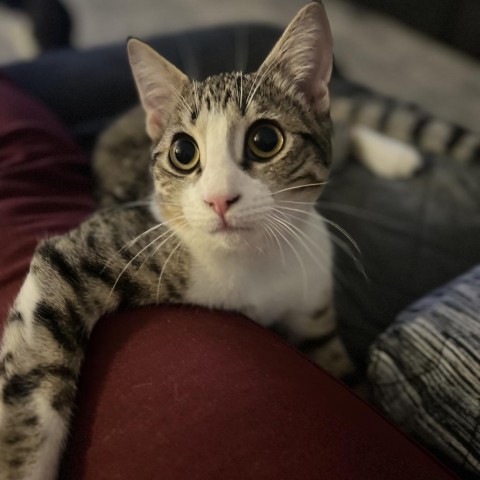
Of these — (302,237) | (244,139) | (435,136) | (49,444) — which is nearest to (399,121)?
(435,136)

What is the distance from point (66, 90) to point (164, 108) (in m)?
0.67

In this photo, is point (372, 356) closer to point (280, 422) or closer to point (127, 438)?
point (280, 422)

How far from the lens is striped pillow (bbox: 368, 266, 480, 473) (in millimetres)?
753

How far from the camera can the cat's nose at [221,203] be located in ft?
2.42

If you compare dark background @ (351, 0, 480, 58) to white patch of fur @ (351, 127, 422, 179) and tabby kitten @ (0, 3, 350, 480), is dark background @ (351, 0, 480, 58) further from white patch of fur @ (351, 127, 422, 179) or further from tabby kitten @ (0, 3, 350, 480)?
tabby kitten @ (0, 3, 350, 480)

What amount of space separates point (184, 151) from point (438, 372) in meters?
0.53

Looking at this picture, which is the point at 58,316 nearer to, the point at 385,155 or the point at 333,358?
the point at 333,358

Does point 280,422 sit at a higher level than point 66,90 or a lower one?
lower

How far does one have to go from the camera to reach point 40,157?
113cm

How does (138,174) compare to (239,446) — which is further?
(138,174)

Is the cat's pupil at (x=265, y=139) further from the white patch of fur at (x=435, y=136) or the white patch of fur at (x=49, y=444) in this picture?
the white patch of fur at (x=435, y=136)

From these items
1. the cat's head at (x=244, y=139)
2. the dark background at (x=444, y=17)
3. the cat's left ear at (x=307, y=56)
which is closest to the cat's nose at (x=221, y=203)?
the cat's head at (x=244, y=139)

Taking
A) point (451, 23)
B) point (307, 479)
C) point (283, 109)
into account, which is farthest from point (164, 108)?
point (451, 23)

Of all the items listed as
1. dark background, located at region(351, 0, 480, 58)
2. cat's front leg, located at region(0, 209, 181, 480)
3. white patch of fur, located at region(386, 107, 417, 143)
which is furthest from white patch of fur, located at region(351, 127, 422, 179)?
dark background, located at region(351, 0, 480, 58)
